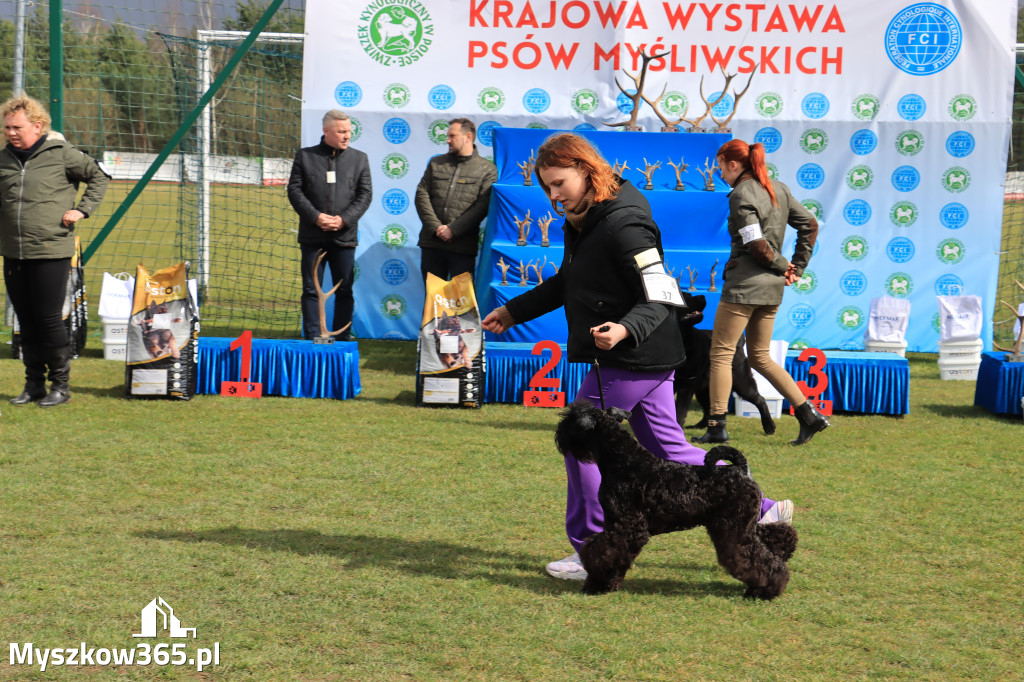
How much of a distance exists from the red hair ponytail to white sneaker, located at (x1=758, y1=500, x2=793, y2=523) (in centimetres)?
222

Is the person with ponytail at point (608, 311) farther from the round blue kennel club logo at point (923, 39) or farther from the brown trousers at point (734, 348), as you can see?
the round blue kennel club logo at point (923, 39)

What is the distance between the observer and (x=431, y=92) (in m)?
8.96

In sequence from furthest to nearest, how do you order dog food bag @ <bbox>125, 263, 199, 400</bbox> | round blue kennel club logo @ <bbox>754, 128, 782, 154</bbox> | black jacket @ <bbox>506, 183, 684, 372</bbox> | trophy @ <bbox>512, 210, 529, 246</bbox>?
round blue kennel club logo @ <bbox>754, 128, 782, 154</bbox>
trophy @ <bbox>512, 210, 529, 246</bbox>
dog food bag @ <bbox>125, 263, 199, 400</bbox>
black jacket @ <bbox>506, 183, 684, 372</bbox>

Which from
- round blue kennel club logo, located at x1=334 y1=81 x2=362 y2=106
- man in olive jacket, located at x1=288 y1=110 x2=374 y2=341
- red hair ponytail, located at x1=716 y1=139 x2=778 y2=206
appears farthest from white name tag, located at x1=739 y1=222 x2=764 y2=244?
round blue kennel club logo, located at x1=334 y1=81 x2=362 y2=106

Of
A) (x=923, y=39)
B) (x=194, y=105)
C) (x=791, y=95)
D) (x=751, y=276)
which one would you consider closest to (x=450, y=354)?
(x=751, y=276)

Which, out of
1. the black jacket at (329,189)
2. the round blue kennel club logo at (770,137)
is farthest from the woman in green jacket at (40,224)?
the round blue kennel club logo at (770,137)

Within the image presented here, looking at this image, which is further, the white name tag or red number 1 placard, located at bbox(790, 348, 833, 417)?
red number 1 placard, located at bbox(790, 348, 833, 417)

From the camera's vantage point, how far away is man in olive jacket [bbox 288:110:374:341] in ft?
24.7

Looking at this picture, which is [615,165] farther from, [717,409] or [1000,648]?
[1000,648]

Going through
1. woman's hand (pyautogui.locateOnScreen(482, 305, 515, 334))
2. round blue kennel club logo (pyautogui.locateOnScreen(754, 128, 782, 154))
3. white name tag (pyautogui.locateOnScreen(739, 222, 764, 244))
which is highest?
round blue kennel club logo (pyautogui.locateOnScreen(754, 128, 782, 154))

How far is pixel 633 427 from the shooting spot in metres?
3.55

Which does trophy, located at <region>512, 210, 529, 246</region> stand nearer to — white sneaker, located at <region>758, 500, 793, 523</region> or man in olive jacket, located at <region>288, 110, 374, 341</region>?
man in olive jacket, located at <region>288, 110, 374, 341</region>

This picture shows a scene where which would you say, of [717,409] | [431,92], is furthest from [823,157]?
[717,409]

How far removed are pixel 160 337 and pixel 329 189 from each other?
5.71 ft
